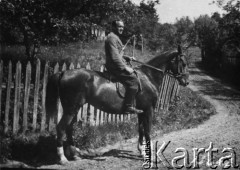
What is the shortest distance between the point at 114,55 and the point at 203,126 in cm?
510

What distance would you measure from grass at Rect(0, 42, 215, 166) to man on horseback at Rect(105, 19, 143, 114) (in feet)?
4.59

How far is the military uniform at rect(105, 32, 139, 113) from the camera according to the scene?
634cm

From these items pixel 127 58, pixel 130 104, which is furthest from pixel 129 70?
pixel 130 104

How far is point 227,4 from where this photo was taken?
24391 mm

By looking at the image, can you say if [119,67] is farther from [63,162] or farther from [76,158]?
[63,162]

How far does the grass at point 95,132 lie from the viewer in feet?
19.8

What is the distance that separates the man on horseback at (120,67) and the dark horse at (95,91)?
221 millimetres

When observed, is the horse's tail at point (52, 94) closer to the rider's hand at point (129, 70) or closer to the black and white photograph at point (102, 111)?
the black and white photograph at point (102, 111)

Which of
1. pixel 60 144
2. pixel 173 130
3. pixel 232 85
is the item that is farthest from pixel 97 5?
pixel 232 85

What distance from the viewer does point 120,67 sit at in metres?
6.34

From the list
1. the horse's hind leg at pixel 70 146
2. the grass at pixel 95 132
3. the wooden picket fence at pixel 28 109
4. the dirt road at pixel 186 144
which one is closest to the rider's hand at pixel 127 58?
the wooden picket fence at pixel 28 109

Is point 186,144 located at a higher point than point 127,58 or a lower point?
lower

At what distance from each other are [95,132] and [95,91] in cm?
166

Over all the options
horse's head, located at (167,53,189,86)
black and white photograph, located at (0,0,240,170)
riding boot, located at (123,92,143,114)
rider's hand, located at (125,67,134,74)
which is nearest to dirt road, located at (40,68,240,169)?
black and white photograph, located at (0,0,240,170)
